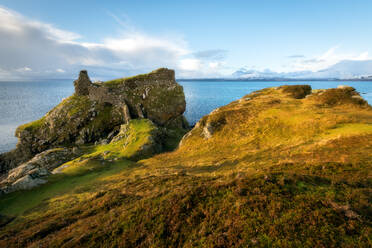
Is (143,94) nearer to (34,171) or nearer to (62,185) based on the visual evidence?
(34,171)

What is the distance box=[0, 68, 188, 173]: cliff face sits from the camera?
61.4 metres

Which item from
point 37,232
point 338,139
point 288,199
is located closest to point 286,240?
point 288,199

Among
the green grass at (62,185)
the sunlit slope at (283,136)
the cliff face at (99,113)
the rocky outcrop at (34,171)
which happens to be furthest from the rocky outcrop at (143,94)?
the green grass at (62,185)

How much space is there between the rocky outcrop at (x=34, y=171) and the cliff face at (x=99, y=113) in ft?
45.1

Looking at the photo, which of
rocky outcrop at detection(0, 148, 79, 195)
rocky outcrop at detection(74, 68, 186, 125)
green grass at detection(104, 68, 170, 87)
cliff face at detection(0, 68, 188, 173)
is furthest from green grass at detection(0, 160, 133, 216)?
green grass at detection(104, 68, 170, 87)

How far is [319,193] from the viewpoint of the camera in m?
12.1

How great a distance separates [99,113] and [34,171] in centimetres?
3804

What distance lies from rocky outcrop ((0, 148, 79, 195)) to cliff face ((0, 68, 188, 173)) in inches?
541

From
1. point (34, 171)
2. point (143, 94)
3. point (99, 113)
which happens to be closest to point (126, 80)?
point (143, 94)

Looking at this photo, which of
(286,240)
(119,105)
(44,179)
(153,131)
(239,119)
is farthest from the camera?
(119,105)

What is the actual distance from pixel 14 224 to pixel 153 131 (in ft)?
117

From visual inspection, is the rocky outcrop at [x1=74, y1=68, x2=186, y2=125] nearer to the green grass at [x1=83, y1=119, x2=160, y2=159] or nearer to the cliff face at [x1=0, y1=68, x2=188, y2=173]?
the cliff face at [x1=0, y1=68, x2=188, y2=173]

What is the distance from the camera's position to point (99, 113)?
65.9m

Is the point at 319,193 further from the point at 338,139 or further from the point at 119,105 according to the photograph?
the point at 119,105
